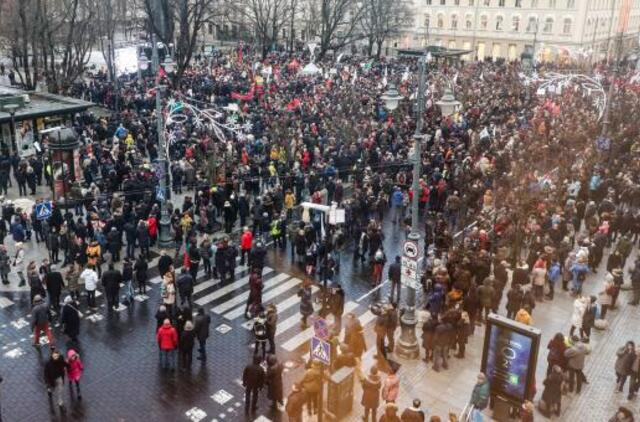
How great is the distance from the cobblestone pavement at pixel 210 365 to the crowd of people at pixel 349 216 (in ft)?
1.45

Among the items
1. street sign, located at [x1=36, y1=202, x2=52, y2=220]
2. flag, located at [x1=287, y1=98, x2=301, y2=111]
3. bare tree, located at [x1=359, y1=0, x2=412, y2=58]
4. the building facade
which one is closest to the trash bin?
street sign, located at [x1=36, y1=202, x2=52, y2=220]

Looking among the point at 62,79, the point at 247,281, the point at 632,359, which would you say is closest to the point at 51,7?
the point at 62,79

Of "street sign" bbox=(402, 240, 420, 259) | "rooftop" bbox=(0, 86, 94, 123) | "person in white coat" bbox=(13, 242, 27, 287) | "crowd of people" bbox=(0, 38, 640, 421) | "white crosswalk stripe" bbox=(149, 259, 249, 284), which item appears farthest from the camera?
"rooftop" bbox=(0, 86, 94, 123)

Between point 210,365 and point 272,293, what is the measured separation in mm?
4158

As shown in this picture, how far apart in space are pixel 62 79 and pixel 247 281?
1101 inches

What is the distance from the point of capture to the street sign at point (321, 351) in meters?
11.6

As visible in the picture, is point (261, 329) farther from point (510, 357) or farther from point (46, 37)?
point (46, 37)

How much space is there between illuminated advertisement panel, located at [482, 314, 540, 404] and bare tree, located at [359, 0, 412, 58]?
211ft

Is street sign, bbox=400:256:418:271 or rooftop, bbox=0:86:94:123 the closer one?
street sign, bbox=400:256:418:271

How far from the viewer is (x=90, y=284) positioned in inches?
688

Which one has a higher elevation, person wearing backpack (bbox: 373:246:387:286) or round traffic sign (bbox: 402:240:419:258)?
round traffic sign (bbox: 402:240:419:258)

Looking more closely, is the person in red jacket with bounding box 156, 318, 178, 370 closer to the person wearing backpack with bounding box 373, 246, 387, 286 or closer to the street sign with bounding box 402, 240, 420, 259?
the street sign with bounding box 402, 240, 420, 259

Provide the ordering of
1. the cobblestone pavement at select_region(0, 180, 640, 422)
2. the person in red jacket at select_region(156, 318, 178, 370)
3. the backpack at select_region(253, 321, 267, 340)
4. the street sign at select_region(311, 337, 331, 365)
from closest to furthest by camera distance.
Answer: the street sign at select_region(311, 337, 331, 365)
the cobblestone pavement at select_region(0, 180, 640, 422)
the person in red jacket at select_region(156, 318, 178, 370)
the backpack at select_region(253, 321, 267, 340)

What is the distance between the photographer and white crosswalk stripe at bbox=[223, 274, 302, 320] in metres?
17.8
